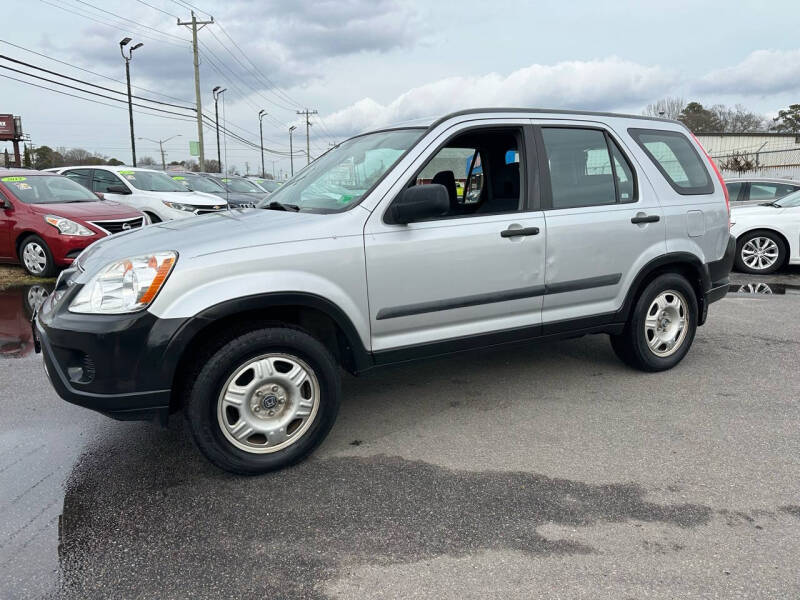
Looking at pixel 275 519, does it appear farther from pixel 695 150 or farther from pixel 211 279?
pixel 695 150

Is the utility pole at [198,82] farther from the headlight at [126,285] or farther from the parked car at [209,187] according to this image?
the headlight at [126,285]

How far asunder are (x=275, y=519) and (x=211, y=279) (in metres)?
1.15

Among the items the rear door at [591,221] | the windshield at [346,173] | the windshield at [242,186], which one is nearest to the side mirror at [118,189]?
the windshield at [242,186]

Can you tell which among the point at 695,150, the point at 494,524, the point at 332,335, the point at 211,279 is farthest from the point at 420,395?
the point at 695,150

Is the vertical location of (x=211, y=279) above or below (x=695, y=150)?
below

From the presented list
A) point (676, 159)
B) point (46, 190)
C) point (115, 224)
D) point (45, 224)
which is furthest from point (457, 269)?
point (46, 190)

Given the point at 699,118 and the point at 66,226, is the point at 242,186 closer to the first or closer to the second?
the point at 66,226

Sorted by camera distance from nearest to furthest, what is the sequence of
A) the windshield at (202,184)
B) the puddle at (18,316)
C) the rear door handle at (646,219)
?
the rear door handle at (646,219) → the puddle at (18,316) → the windshield at (202,184)

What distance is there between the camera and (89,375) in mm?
2730

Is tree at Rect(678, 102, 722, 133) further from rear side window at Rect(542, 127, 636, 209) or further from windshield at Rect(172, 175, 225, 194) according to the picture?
rear side window at Rect(542, 127, 636, 209)

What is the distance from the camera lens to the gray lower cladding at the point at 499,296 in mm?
3258

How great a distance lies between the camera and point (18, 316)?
6.50m

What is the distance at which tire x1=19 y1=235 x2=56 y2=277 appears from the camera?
8328 millimetres

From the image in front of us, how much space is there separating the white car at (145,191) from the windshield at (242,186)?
4499 mm
